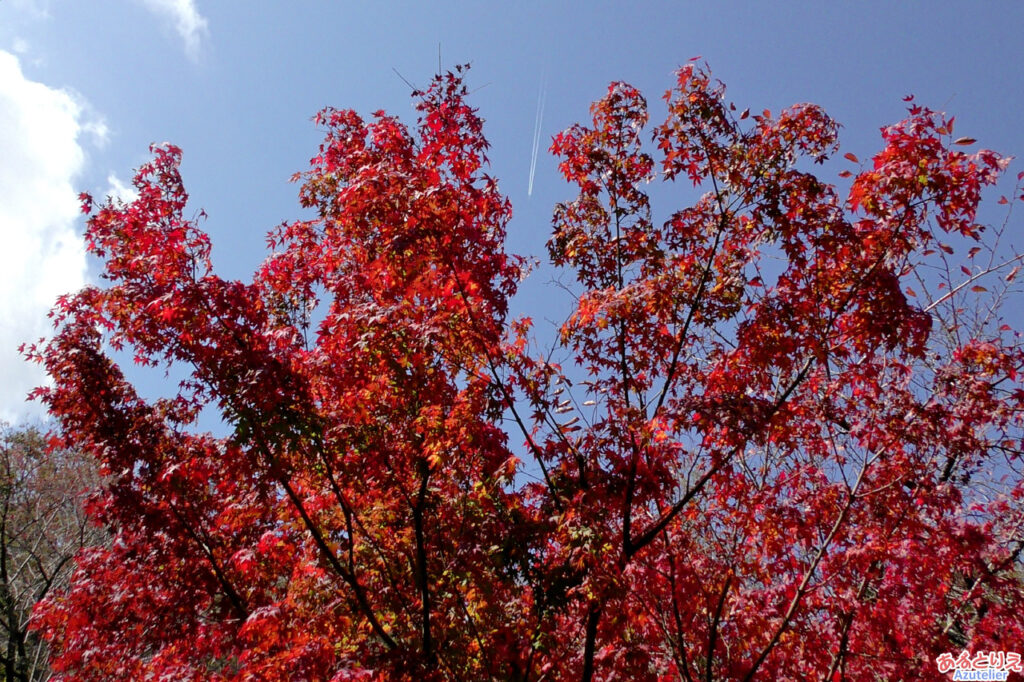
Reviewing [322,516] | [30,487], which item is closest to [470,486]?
Result: [322,516]

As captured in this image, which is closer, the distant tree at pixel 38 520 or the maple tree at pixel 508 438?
the maple tree at pixel 508 438

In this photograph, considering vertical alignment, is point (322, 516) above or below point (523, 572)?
above

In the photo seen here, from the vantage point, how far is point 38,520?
16.9m

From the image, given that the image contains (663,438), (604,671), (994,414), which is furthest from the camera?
(604,671)

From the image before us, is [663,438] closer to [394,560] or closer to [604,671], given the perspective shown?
[604,671]

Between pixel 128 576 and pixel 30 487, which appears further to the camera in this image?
pixel 30 487

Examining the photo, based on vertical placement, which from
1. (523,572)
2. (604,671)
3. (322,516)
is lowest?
(604,671)

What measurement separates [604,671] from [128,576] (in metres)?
5.00

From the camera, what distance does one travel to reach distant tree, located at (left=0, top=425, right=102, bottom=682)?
15805 mm

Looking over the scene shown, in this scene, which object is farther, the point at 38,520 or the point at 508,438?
the point at 38,520

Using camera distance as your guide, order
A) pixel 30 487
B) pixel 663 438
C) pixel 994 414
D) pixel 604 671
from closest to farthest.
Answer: pixel 663 438 < pixel 994 414 < pixel 604 671 < pixel 30 487

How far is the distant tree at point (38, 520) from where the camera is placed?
15.8 metres

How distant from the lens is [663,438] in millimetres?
5730

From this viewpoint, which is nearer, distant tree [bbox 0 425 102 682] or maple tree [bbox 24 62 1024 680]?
maple tree [bbox 24 62 1024 680]
